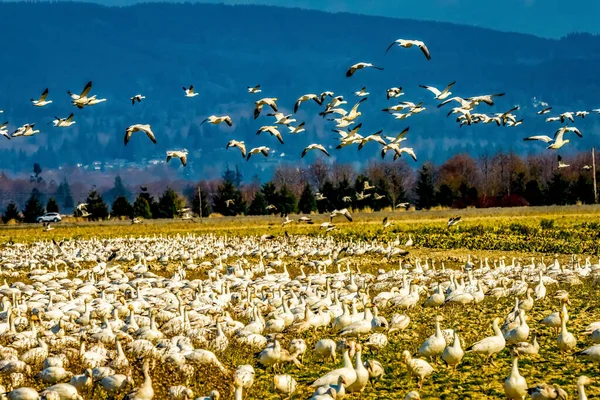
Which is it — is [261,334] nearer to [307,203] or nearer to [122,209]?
[307,203]

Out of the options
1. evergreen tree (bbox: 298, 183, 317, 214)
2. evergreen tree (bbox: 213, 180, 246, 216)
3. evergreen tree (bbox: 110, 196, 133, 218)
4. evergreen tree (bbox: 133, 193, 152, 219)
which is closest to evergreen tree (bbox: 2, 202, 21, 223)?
evergreen tree (bbox: 110, 196, 133, 218)

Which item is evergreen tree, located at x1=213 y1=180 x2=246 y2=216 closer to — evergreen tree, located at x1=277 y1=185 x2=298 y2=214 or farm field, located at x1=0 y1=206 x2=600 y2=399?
evergreen tree, located at x1=277 y1=185 x2=298 y2=214

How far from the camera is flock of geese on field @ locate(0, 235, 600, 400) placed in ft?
40.0

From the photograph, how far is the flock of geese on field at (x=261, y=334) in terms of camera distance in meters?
12.2

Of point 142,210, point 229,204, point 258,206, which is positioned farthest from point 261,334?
point 229,204

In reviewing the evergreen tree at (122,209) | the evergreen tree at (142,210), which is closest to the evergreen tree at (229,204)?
the evergreen tree at (142,210)

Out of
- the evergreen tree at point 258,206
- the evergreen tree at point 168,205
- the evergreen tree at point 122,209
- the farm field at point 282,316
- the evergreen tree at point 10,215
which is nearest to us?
the farm field at point 282,316

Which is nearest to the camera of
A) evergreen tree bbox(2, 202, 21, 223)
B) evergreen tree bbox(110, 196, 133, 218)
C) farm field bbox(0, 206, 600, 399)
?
farm field bbox(0, 206, 600, 399)

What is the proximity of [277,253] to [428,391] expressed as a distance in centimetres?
2420

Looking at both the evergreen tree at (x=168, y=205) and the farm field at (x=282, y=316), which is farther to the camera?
the evergreen tree at (x=168, y=205)

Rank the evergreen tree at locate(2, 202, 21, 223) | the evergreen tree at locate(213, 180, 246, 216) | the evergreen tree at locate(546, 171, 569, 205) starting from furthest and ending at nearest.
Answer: the evergreen tree at locate(213, 180, 246, 216), the evergreen tree at locate(2, 202, 21, 223), the evergreen tree at locate(546, 171, 569, 205)

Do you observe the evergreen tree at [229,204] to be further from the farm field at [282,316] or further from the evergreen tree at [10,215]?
the farm field at [282,316]

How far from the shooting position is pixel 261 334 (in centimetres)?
1609

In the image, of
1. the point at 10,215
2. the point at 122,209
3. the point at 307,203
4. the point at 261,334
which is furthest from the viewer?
the point at 122,209
